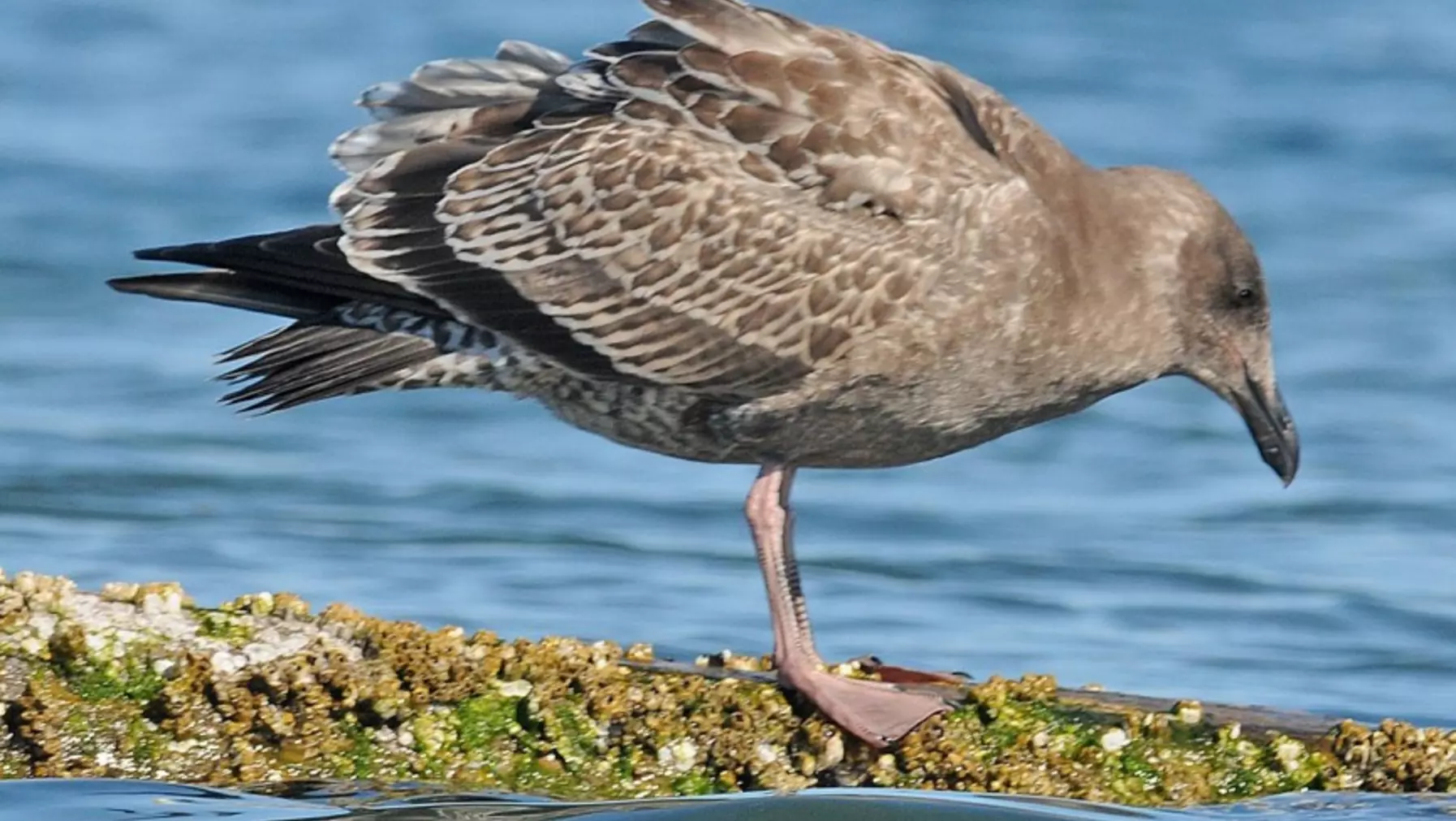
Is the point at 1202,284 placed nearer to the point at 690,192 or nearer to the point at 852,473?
the point at 690,192

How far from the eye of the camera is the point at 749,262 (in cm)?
743

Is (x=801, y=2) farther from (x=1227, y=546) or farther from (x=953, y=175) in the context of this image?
(x=953, y=175)

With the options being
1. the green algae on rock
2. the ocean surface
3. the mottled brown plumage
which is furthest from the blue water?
the ocean surface

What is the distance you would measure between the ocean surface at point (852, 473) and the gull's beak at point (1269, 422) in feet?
4.39

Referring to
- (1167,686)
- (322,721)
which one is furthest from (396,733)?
(1167,686)

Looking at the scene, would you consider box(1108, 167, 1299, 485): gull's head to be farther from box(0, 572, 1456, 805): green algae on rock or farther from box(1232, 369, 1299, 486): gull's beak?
box(0, 572, 1456, 805): green algae on rock

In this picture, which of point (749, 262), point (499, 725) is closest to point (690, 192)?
point (749, 262)

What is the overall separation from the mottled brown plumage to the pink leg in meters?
0.02

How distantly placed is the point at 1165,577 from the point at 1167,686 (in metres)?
1.58

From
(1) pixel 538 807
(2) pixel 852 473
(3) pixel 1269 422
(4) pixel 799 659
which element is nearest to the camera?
(1) pixel 538 807

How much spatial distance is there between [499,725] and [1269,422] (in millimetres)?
2980

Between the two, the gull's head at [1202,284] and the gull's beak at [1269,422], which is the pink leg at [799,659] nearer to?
Result: the gull's head at [1202,284]

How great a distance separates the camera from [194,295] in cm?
756

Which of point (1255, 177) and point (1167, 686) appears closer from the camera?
point (1167, 686)
